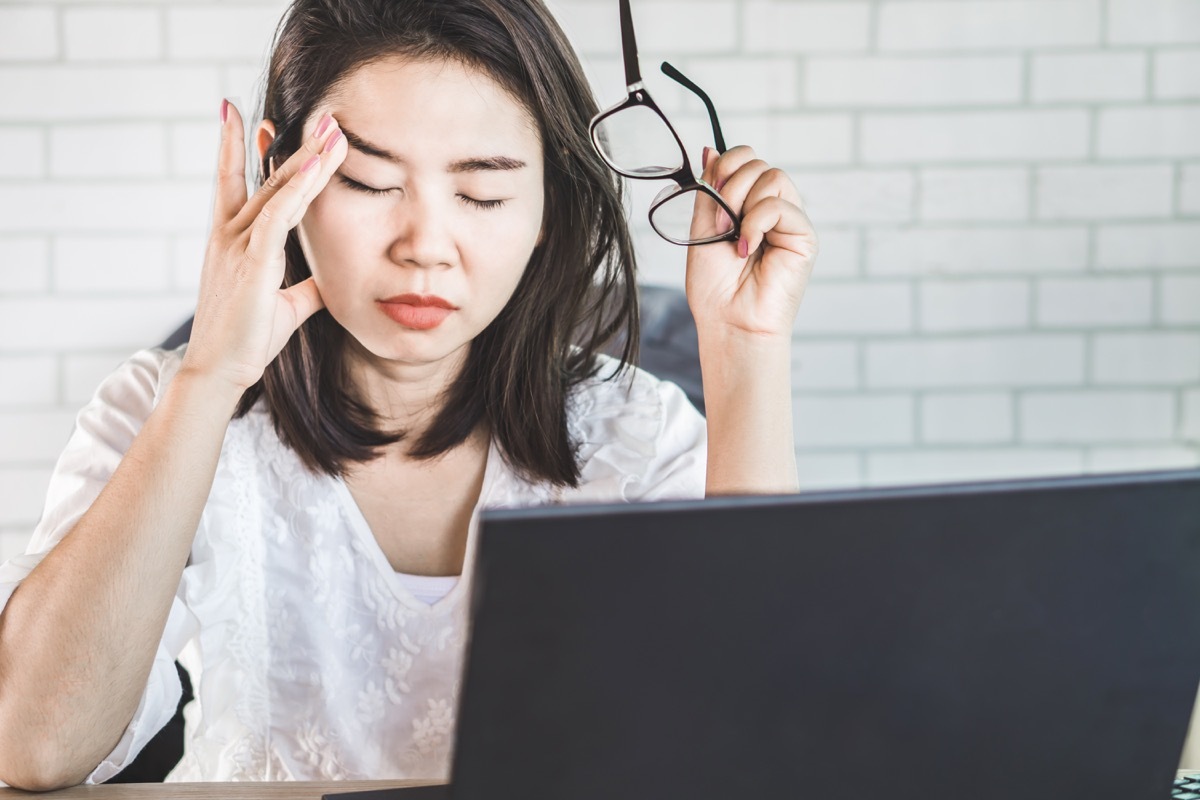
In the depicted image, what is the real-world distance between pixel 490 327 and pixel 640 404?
0.67ft

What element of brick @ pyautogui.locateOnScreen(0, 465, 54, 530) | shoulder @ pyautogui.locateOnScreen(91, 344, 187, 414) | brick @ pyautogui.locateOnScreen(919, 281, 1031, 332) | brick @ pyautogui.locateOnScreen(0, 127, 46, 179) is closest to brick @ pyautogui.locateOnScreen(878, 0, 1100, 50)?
brick @ pyautogui.locateOnScreen(919, 281, 1031, 332)

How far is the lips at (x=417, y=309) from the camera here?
3.39ft

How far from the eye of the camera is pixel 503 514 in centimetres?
40

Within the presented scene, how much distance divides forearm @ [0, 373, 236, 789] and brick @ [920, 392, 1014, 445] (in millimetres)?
1708

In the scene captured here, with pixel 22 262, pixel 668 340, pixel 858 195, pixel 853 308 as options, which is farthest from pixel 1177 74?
A: pixel 22 262

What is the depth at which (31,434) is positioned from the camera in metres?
2.18

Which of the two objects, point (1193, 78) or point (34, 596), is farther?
point (1193, 78)

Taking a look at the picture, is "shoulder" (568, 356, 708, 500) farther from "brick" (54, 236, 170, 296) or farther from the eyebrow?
"brick" (54, 236, 170, 296)

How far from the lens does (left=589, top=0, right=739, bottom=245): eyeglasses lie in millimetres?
1041

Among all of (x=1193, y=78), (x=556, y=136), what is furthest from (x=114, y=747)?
(x=1193, y=78)

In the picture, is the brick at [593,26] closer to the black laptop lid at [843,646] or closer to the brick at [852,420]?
the brick at [852,420]

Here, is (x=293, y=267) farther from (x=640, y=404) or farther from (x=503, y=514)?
(x=503, y=514)

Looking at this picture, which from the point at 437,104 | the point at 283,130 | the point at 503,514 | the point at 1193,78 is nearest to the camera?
the point at 503,514

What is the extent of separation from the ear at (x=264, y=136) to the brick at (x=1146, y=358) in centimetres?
180
